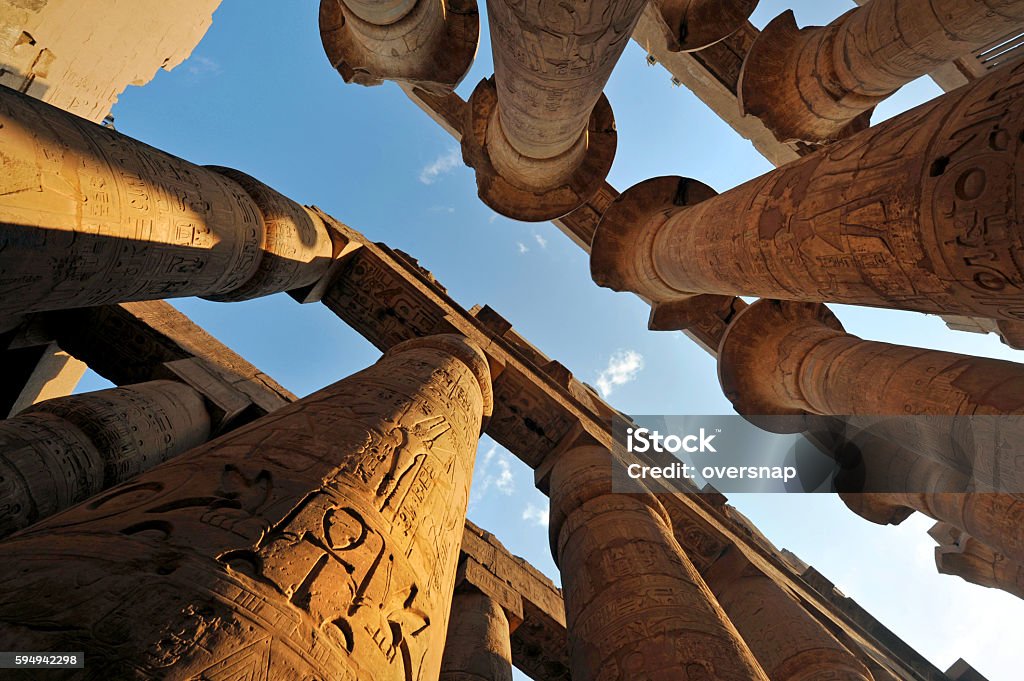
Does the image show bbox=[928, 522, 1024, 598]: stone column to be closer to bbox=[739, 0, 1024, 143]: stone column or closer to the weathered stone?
bbox=[739, 0, 1024, 143]: stone column

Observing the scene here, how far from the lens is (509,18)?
3.43 meters

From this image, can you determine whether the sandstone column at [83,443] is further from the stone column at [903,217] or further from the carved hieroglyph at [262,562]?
the stone column at [903,217]

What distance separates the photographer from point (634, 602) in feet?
11.8

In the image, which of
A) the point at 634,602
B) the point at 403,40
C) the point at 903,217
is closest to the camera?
the point at 903,217

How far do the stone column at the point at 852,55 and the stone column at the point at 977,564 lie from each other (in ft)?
16.5

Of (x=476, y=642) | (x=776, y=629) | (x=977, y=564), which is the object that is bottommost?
(x=476, y=642)

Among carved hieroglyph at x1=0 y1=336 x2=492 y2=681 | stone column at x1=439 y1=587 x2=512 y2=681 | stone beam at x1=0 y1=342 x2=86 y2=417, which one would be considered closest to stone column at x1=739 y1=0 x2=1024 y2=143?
carved hieroglyph at x1=0 y1=336 x2=492 y2=681

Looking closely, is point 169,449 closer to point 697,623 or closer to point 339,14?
point 697,623

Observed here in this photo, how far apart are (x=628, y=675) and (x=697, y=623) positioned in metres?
0.61

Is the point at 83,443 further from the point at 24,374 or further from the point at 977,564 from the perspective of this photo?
the point at 977,564

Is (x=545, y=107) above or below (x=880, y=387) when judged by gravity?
above

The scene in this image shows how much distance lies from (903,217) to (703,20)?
5.86m

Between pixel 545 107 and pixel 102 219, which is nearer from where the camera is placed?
pixel 102 219

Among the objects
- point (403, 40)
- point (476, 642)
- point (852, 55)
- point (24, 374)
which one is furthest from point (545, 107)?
point (24, 374)
